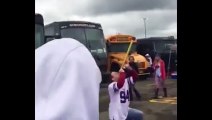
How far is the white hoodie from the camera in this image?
1.45 meters

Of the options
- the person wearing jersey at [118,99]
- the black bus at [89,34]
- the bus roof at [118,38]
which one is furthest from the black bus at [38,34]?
the bus roof at [118,38]

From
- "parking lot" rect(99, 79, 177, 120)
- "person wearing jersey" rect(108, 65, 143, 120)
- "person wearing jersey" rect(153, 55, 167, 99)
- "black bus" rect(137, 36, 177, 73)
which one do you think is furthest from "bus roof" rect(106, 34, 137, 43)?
"person wearing jersey" rect(108, 65, 143, 120)

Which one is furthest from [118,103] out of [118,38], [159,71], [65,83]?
[118,38]

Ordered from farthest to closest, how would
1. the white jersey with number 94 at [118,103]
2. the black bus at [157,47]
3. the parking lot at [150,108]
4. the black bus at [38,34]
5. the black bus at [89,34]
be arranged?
1. the black bus at [157,47]
2. the black bus at [89,34]
3. the parking lot at [150,108]
4. the white jersey with number 94 at [118,103]
5. the black bus at [38,34]

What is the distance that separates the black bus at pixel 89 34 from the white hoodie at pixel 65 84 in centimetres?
1850

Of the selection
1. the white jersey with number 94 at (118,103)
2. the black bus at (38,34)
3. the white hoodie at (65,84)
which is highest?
the black bus at (38,34)

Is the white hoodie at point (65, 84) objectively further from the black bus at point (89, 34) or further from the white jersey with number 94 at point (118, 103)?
the black bus at point (89, 34)

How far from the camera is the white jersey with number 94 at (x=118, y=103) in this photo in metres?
8.36

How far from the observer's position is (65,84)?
147cm

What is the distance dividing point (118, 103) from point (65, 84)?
7.08 metres

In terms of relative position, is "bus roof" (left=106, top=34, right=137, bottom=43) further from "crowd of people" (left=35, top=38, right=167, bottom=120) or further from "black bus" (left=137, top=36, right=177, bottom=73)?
"crowd of people" (left=35, top=38, right=167, bottom=120)

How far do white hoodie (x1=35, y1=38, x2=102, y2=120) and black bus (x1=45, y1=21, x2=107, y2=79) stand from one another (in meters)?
18.5
